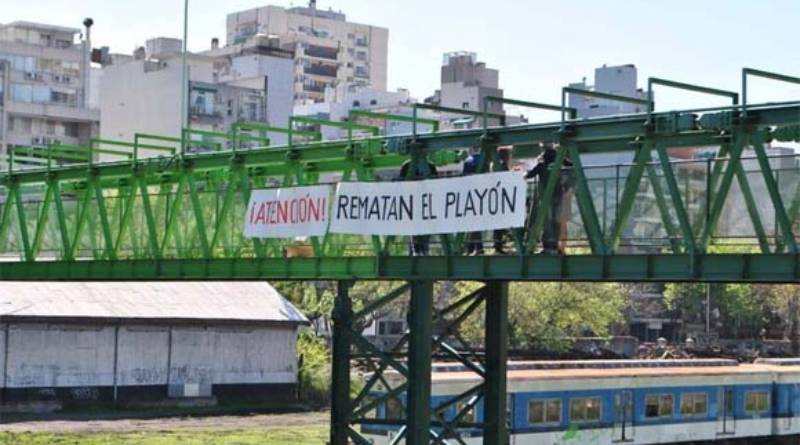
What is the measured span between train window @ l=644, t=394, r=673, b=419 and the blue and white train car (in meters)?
0.02

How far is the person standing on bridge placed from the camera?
23.9 m

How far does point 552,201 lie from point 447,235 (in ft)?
7.58

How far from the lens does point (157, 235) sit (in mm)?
33719

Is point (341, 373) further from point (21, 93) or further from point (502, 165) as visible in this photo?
point (21, 93)

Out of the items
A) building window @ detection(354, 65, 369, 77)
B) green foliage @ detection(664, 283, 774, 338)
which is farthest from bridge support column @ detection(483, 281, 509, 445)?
building window @ detection(354, 65, 369, 77)

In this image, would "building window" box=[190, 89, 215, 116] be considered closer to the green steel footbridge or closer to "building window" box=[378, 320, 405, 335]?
"building window" box=[378, 320, 405, 335]

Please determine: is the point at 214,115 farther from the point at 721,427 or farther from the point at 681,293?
the point at 721,427

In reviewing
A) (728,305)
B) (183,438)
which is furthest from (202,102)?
(183,438)

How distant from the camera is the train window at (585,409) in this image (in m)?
43.6

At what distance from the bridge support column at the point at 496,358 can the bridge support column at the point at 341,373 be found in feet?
7.71

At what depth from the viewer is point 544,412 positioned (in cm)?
4291

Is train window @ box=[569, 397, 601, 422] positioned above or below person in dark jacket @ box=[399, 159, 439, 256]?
below

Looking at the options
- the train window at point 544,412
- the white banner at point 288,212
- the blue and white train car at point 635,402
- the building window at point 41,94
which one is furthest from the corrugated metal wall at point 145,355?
the building window at point 41,94

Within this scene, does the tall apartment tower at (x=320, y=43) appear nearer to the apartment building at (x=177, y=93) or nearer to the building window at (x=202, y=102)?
the apartment building at (x=177, y=93)
